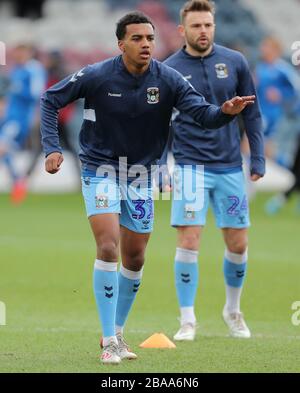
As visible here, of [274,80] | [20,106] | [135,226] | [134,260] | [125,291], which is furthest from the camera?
[20,106]

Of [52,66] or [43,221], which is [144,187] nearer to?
[43,221]

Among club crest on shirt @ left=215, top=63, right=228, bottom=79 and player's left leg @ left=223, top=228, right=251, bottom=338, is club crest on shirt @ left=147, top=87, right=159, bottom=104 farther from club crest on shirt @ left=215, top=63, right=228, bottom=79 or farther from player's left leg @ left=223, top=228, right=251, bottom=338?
player's left leg @ left=223, top=228, right=251, bottom=338

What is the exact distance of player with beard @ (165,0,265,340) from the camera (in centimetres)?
935

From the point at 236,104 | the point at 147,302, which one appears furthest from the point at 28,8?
the point at 236,104

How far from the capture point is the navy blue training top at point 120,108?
7988 mm

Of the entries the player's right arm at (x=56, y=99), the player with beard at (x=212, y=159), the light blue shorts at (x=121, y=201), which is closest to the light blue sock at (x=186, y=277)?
the player with beard at (x=212, y=159)

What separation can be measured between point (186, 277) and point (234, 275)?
461mm

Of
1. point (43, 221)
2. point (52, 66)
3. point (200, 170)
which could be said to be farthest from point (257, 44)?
point (200, 170)

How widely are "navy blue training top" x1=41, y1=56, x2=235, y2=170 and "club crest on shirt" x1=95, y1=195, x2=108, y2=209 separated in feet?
0.84

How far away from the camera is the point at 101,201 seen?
7.91m

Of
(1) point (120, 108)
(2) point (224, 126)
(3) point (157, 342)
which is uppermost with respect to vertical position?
(1) point (120, 108)

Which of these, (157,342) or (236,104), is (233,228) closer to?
(157,342)

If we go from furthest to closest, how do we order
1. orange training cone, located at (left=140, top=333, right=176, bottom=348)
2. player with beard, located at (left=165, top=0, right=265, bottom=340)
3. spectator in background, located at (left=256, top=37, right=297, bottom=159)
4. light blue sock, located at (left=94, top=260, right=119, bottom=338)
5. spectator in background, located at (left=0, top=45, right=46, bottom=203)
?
spectator in background, located at (left=0, top=45, right=46, bottom=203) → spectator in background, located at (left=256, top=37, right=297, bottom=159) → player with beard, located at (left=165, top=0, right=265, bottom=340) → orange training cone, located at (left=140, top=333, right=176, bottom=348) → light blue sock, located at (left=94, top=260, right=119, bottom=338)

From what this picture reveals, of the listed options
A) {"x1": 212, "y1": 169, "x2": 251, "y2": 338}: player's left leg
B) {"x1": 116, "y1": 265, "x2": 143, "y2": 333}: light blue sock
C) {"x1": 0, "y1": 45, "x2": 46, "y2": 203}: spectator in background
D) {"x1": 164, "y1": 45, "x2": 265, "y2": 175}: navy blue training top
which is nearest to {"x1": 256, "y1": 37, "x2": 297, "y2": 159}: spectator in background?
{"x1": 0, "y1": 45, "x2": 46, "y2": 203}: spectator in background
